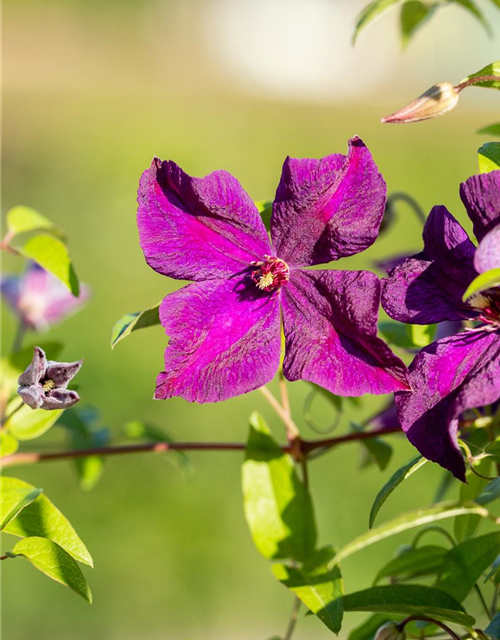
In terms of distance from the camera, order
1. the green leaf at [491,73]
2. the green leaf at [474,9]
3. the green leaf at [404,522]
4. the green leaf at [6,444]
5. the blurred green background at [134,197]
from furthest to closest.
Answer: the blurred green background at [134,197] → the green leaf at [474,9] → the green leaf at [6,444] → the green leaf at [491,73] → the green leaf at [404,522]

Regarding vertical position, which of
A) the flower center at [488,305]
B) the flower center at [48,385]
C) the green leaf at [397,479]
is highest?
the flower center at [488,305]

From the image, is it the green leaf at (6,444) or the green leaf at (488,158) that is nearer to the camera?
the green leaf at (488,158)

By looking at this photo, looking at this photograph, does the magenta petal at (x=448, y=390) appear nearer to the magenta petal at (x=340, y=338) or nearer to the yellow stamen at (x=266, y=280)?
the magenta petal at (x=340, y=338)

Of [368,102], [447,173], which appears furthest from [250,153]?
[368,102]

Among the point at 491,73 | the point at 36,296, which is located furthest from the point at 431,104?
the point at 36,296

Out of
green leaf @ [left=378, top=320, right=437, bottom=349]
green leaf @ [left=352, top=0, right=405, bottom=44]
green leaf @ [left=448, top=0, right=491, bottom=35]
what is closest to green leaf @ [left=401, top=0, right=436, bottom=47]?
green leaf @ [left=448, top=0, right=491, bottom=35]

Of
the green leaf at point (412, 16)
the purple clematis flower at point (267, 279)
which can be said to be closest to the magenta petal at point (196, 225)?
the purple clematis flower at point (267, 279)

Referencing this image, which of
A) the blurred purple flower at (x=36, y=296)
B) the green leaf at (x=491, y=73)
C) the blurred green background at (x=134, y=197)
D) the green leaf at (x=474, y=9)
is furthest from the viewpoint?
the blurred green background at (x=134, y=197)
